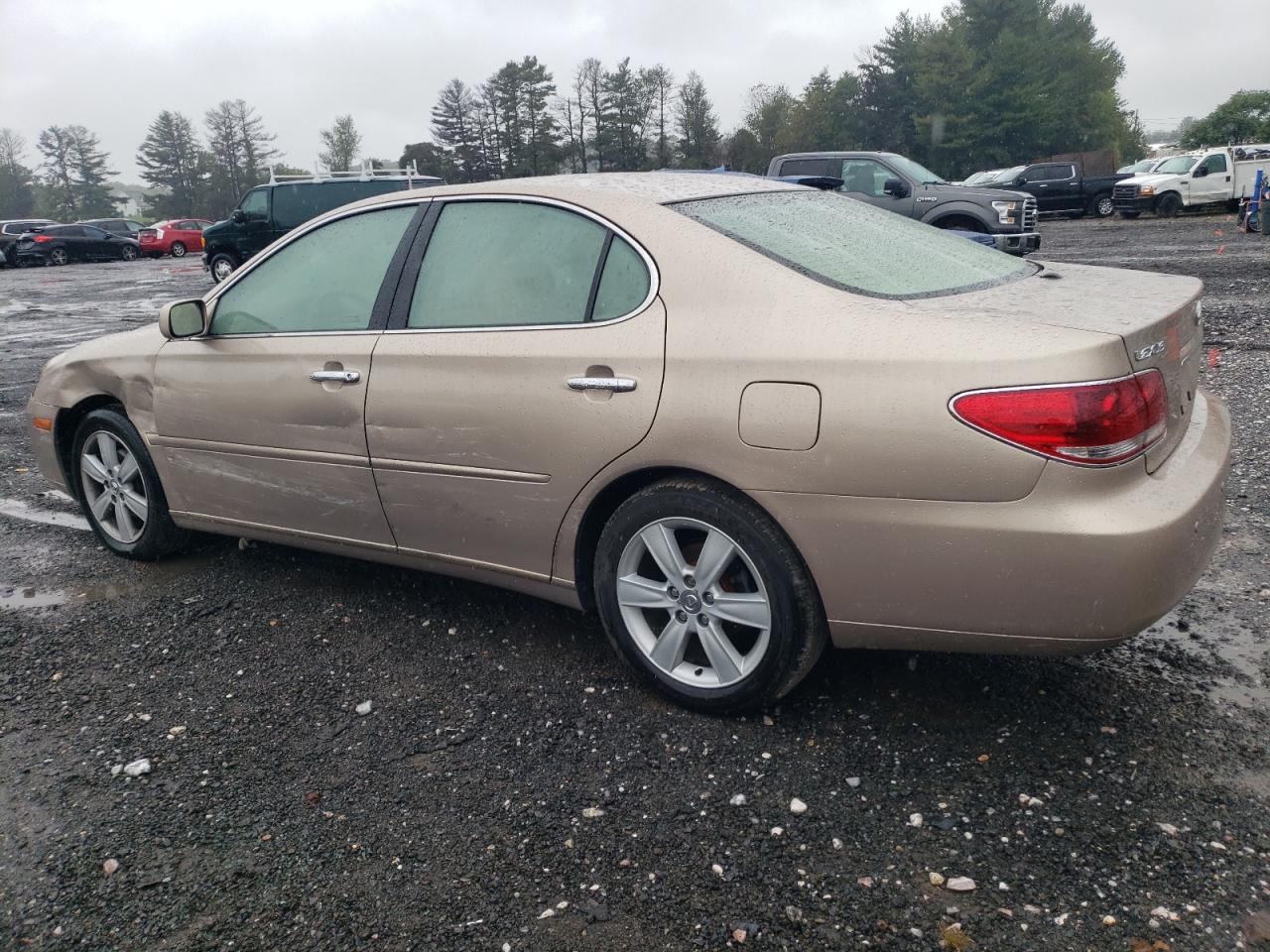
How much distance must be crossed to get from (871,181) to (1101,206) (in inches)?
694

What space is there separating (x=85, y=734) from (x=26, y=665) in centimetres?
70

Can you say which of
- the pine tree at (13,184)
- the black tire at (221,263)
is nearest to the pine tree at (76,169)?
the pine tree at (13,184)

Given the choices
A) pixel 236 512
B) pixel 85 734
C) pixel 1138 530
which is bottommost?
pixel 85 734

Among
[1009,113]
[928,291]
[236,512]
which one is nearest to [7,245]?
[236,512]

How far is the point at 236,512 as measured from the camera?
4188 mm

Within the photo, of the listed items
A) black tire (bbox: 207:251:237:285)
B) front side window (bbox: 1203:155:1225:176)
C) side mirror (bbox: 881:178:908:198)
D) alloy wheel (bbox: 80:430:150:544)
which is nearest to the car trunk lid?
alloy wheel (bbox: 80:430:150:544)

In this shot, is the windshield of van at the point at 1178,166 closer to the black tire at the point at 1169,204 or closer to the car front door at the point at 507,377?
the black tire at the point at 1169,204

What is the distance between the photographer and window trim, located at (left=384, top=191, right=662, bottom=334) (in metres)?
3.08

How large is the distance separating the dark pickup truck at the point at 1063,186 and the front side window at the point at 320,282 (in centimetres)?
2937

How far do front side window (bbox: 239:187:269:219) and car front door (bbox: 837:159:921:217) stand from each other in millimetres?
11246

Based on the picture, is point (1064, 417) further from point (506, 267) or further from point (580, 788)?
point (506, 267)

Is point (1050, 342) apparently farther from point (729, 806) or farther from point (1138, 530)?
point (729, 806)

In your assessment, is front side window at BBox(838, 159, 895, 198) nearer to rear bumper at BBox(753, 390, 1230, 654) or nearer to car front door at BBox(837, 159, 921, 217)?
car front door at BBox(837, 159, 921, 217)

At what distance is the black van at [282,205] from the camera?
62.6 feet
